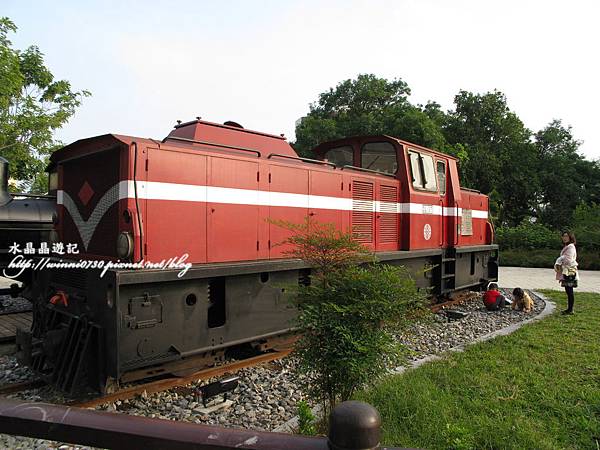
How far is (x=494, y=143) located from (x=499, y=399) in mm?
31361

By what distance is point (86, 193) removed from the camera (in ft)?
17.2

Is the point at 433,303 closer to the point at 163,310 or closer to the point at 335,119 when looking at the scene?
the point at 163,310

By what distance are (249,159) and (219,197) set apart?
2.20 feet

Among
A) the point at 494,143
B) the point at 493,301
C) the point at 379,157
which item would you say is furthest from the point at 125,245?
the point at 494,143

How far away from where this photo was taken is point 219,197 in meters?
5.23

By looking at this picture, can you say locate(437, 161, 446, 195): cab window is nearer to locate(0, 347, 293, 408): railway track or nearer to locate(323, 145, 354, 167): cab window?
locate(323, 145, 354, 167): cab window

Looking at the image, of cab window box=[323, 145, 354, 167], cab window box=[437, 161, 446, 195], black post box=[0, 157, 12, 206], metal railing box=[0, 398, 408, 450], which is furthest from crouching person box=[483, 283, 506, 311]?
black post box=[0, 157, 12, 206]

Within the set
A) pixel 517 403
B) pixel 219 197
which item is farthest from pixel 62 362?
pixel 517 403

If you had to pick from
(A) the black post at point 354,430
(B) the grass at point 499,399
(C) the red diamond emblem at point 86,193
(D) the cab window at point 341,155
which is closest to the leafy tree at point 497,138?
(D) the cab window at point 341,155

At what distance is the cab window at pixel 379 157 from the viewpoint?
8156 millimetres

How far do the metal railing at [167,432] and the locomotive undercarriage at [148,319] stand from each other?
2881 millimetres

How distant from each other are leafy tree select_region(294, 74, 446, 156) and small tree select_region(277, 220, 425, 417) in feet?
70.6

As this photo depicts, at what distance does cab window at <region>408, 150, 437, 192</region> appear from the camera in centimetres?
822

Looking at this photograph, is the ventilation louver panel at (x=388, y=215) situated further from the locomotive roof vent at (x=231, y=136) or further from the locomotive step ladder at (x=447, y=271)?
the locomotive roof vent at (x=231, y=136)
